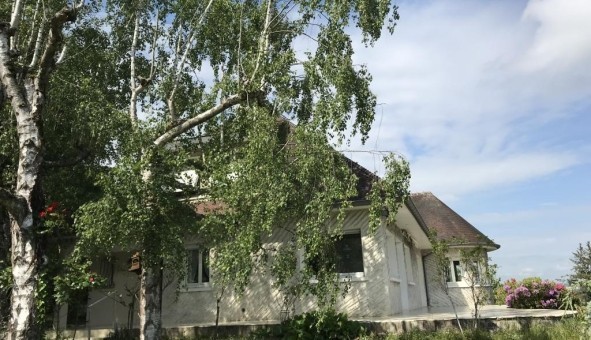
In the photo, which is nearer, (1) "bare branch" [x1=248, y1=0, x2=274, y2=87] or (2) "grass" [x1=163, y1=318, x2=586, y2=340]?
(2) "grass" [x1=163, y1=318, x2=586, y2=340]

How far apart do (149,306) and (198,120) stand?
4210 millimetres

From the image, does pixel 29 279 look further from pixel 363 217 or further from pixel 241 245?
pixel 363 217

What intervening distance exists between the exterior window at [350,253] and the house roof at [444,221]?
8441 mm

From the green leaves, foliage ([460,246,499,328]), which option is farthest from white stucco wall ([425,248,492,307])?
the green leaves

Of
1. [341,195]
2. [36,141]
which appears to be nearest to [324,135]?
[341,195]

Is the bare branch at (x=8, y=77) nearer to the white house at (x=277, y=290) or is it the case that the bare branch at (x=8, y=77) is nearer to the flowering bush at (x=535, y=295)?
the white house at (x=277, y=290)

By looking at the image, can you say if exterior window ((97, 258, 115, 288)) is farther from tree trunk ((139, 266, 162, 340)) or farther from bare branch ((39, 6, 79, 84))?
bare branch ((39, 6, 79, 84))

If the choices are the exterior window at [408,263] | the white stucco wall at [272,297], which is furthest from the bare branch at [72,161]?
the exterior window at [408,263]

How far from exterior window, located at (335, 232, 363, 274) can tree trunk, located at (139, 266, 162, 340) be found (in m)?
5.19

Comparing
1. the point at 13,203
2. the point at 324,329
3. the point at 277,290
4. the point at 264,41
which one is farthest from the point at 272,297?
the point at 13,203

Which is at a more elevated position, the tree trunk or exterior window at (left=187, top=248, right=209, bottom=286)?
exterior window at (left=187, top=248, right=209, bottom=286)

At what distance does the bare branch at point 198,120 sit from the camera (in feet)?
35.2

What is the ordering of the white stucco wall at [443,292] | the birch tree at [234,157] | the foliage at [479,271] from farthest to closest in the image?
the white stucco wall at [443,292], the foliage at [479,271], the birch tree at [234,157]

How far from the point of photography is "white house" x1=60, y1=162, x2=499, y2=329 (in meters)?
13.1
